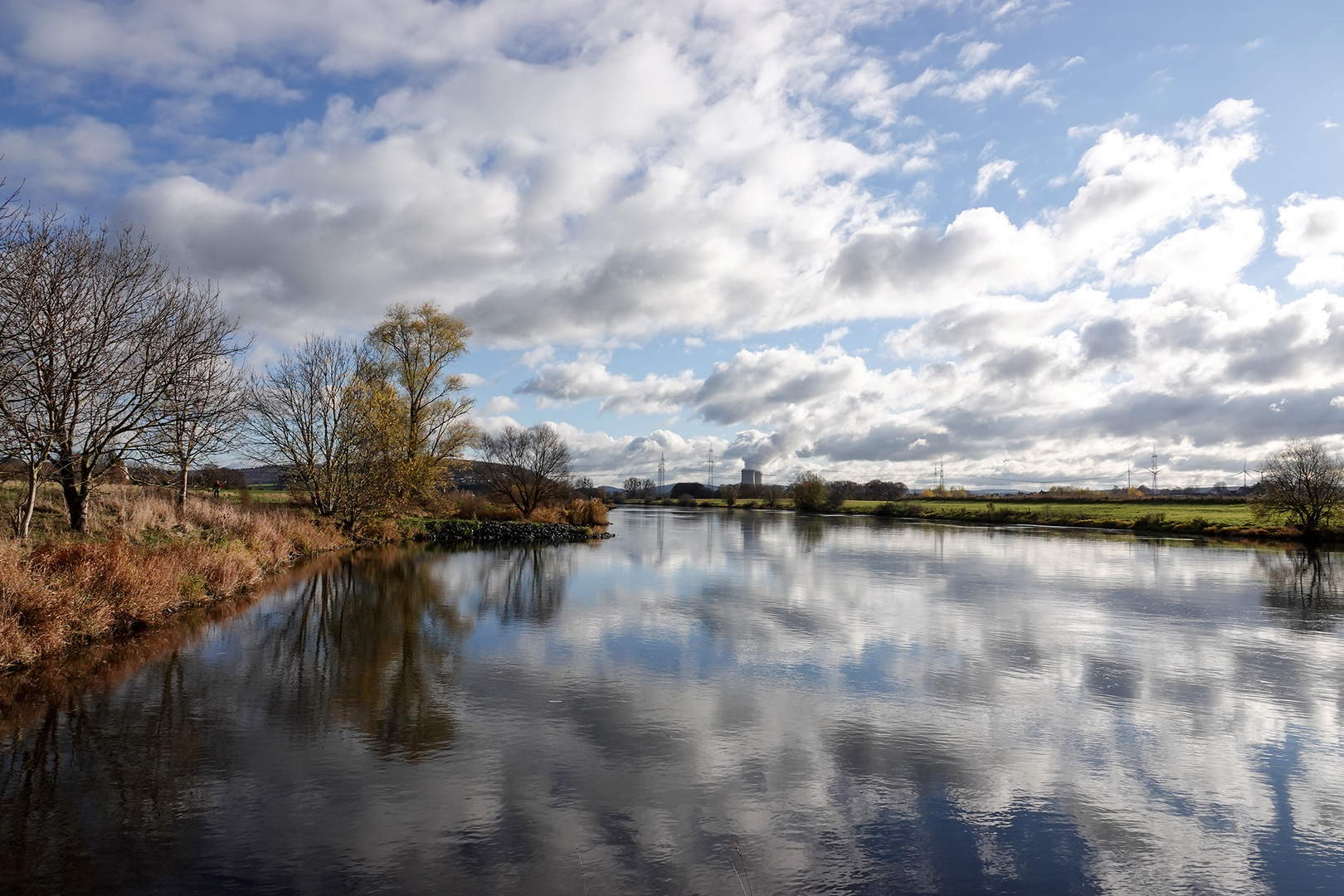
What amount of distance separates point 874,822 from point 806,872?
0.99 meters

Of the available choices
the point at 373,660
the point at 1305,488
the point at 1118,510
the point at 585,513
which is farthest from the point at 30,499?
the point at 1118,510

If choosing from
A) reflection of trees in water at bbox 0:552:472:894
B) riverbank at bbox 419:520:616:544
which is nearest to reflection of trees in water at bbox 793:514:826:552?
riverbank at bbox 419:520:616:544

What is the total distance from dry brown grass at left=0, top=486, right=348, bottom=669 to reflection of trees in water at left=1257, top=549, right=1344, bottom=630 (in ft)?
70.9

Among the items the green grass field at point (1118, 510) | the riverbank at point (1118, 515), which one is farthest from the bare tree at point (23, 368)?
the green grass field at point (1118, 510)

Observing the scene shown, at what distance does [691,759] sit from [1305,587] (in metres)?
22.8

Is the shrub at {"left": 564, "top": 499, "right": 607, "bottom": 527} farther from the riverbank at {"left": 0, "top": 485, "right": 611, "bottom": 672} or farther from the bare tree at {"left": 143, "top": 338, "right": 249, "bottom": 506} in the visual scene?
the bare tree at {"left": 143, "top": 338, "right": 249, "bottom": 506}

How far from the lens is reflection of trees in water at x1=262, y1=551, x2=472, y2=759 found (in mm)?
7531

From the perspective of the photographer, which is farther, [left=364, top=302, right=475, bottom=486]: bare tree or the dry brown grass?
[left=364, top=302, right=475, bottom=486]: bare tree

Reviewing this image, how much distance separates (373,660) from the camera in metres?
10.3

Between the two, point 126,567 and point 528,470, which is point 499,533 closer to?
point 528,470

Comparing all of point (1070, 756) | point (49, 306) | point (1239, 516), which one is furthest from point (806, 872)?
point (1239, 516)

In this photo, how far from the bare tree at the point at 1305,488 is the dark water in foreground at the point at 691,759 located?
A: 3352 cm

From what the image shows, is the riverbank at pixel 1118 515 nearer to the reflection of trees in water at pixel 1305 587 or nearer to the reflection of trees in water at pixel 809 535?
the reflection of trees in water at pixel 1305 587

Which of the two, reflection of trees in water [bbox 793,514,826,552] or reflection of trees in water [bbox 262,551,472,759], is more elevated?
reflection of trees in water [bbox 262,551,472,759]
